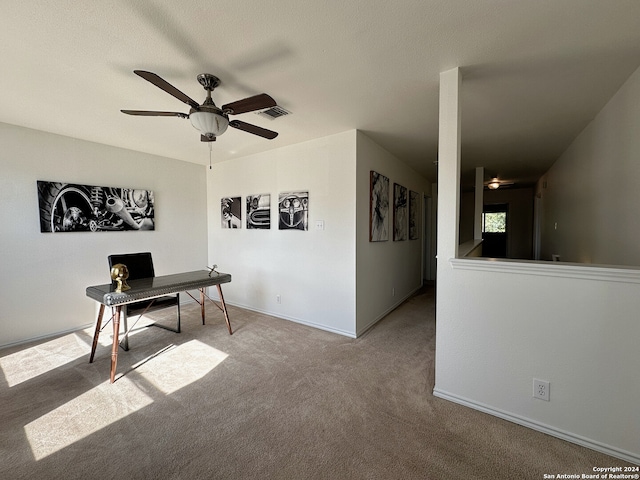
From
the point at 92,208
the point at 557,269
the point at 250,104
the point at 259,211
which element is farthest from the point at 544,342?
the point at 92,208

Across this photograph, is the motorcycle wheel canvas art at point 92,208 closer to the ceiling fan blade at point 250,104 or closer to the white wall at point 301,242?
the white wall at point 301,242

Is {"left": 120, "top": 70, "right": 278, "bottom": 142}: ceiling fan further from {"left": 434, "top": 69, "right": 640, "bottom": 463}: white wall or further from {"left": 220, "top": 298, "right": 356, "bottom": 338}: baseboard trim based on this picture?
{"left": 220, "top": 298, "right": 356, "bottom": 338}: baseboard trim

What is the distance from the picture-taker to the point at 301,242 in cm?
345

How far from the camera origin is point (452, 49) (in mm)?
1638

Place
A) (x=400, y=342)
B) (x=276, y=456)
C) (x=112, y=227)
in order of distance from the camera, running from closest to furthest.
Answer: (x=276, y=456), (x=400, y=342), (x=112, y=227)

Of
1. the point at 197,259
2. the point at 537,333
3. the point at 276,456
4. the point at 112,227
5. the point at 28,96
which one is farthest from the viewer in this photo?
the point at 197,259

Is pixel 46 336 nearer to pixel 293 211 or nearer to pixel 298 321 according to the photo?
pixel 298 321

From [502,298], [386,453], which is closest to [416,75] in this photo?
[502,298]

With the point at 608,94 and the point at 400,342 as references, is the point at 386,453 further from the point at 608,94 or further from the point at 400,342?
the point at 608,94

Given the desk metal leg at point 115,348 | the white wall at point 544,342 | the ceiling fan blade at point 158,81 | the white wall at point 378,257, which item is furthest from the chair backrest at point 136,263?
the white wall at point 544,342

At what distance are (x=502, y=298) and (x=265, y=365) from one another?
1964mm

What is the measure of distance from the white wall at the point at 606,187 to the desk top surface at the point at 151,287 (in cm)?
364

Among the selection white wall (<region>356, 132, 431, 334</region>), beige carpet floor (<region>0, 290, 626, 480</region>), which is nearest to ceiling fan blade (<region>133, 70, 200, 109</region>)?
white wall (<region>356, 132, 431, 334</region>)

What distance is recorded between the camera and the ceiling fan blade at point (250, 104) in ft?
5.42
